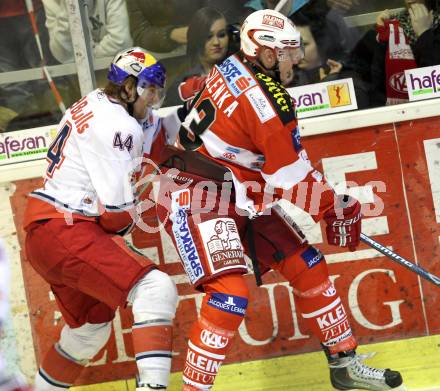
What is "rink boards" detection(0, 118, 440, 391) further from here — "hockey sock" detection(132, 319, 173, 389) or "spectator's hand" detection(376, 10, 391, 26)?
"hockey sock" detection(132, 319, 173, 389)

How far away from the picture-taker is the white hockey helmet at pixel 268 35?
3.79 m

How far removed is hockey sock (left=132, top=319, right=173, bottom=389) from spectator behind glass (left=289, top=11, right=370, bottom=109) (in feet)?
4.39

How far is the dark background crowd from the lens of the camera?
176 inches

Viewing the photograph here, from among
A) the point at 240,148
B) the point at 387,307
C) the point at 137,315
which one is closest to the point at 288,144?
the point at 240,148

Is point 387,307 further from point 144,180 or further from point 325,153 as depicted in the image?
point 144,180

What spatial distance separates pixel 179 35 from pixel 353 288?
4.36 ft

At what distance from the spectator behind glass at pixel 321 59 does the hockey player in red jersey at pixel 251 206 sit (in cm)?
62

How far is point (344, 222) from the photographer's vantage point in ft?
13.0

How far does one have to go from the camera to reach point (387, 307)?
4457 millimetres

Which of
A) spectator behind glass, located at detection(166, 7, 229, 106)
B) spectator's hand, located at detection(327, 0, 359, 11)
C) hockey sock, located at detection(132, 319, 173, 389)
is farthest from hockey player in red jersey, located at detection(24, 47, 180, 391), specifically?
spectator's hand, located at detection(327, 0, 359, 11)

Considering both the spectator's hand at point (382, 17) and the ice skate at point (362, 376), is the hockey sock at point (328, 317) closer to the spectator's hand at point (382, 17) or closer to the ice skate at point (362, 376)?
the ice skate at point (362, 376)

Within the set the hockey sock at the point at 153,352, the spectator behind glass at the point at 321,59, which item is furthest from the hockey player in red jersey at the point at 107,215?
the spectator behind glass at the point at 321,59

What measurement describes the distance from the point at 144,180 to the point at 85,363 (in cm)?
79

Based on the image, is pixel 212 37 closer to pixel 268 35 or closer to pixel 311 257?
pixel 268 35
